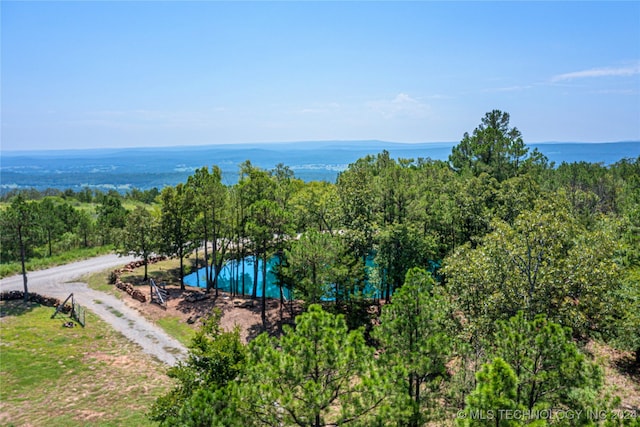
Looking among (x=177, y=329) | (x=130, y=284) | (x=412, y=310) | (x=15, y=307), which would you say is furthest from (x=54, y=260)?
(x=412, y=310)

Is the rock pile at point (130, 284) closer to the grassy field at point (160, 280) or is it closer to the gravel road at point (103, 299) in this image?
the grassy field at point (160, 280)

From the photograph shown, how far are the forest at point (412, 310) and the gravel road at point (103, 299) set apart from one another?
521 cm

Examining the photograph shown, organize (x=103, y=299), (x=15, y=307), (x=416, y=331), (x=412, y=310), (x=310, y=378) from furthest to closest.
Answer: (x=103, y=299), (x=15, y=307), (x=412, y=310), (x=416, y=331), (x=310, y=378)

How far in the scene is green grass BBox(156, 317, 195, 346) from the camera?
24109mm

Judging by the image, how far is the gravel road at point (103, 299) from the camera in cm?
2283

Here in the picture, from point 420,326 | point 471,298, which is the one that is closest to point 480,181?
point 471,298

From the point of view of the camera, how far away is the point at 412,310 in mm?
11820

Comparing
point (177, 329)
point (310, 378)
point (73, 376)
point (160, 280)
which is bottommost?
point (177, 329)

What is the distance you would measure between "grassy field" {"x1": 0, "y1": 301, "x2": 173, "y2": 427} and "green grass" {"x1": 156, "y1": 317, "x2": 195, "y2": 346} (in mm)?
2512

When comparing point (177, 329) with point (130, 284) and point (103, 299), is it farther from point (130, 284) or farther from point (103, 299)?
point (130, 284)

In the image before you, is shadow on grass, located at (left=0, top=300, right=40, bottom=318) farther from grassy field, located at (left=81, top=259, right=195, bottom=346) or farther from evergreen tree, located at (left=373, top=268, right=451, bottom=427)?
evergreen tree, located at (left=373, top=268, right=451, bottom=427)

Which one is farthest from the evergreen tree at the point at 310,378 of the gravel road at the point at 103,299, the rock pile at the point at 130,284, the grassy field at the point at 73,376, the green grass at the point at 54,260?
the green grass at the point at 54,260

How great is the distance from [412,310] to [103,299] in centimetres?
2767

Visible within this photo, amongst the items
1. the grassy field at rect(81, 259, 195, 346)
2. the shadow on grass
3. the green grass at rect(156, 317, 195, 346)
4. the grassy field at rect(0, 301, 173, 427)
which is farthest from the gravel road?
the shadow on grass
